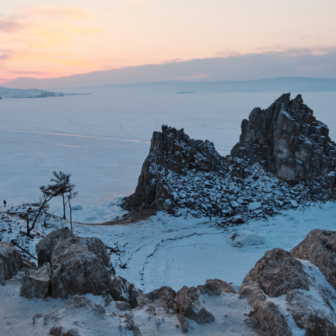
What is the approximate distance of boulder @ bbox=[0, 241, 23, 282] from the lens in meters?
14.8

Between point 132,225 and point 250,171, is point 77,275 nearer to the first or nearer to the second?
point 132,225

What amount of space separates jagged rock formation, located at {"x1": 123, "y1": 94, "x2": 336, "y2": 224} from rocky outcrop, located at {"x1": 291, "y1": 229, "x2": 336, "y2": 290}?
61.5 ft

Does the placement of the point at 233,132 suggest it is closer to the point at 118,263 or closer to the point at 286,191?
the point at 286,191

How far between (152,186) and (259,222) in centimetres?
1238

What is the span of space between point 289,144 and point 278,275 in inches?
1120

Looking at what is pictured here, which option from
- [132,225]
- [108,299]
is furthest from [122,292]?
[132,225]

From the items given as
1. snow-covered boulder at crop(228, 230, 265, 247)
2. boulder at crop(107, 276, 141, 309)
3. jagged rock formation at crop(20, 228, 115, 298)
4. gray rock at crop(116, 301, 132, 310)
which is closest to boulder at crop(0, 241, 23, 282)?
jagged rock formation at crop(20, 228, 115, 298)

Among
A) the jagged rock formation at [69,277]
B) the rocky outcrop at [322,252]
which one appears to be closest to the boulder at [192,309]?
the jagged rock formation at [69,277]

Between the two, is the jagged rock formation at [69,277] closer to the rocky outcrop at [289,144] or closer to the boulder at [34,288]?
the boulder at [34,288]

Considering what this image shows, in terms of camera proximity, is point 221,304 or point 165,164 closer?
point 221,304

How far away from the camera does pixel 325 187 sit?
37375 millimetres

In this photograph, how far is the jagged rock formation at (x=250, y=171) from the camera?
3569 centimetres

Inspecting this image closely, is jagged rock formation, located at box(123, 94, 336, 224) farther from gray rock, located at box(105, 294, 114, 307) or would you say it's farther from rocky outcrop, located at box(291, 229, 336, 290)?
gray rock, located at box(105, 294, 114, 307)

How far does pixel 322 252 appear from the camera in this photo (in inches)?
547
